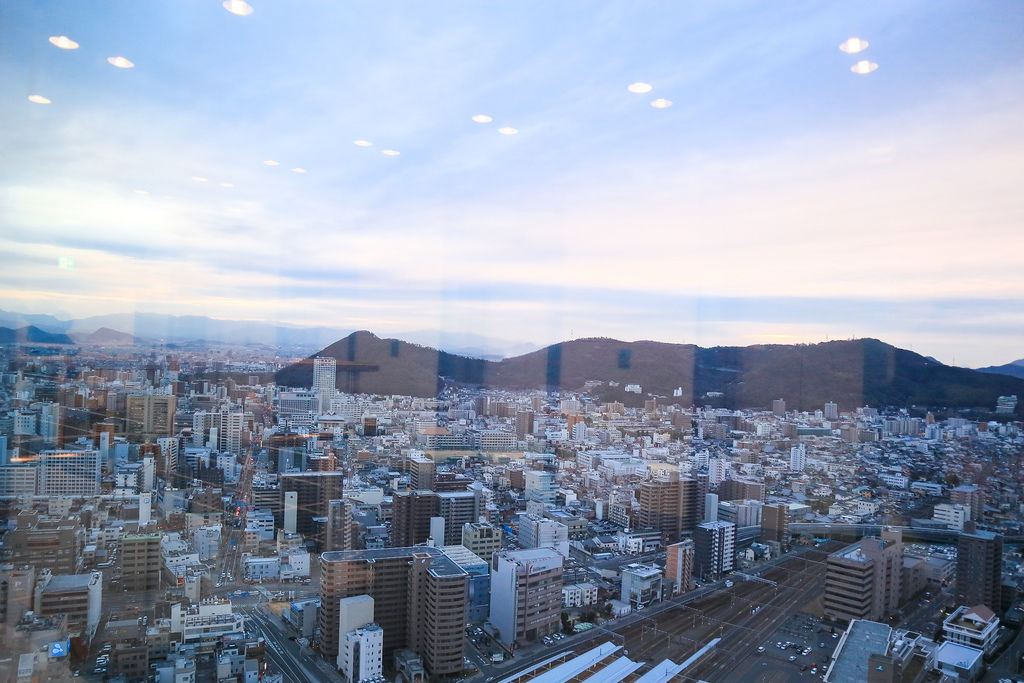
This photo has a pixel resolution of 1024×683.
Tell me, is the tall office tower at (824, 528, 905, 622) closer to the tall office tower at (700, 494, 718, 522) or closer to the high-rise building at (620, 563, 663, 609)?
the high-rise building at (620, 563, 663, 609)

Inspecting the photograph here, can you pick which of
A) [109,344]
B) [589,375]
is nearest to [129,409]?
[109,344]

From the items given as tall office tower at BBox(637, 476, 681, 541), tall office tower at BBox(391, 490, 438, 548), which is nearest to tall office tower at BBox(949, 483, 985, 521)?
tall office tower at BBox(637, 476, 681, 541)

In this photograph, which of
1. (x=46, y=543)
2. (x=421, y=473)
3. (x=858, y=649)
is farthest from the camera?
(x=421, y=473)

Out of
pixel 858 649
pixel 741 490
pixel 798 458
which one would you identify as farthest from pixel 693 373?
pixel 858 649

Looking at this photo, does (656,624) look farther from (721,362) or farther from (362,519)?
(721,362)

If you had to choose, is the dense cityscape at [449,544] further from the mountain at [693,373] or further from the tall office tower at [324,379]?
the mountain at [693,373]

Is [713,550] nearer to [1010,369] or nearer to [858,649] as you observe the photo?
[858,649]

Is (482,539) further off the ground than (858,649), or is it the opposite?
(858,649)
